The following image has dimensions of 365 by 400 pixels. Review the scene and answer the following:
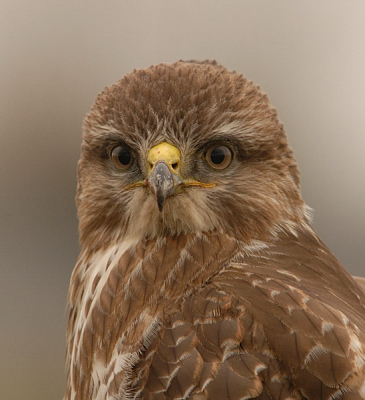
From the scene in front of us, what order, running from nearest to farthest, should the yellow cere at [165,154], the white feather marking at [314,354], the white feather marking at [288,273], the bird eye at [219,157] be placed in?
the white feather marking at [314,354], the white feather marking at [288,273], the yellow cere at [165,154], the bird eye at [219,157]

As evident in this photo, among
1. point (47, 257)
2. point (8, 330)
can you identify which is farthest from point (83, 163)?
point (8, 330)

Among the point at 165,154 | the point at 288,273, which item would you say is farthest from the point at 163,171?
the point at 288,273

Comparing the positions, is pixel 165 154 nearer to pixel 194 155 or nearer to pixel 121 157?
pixel 194 155

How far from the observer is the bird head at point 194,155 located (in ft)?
9.67

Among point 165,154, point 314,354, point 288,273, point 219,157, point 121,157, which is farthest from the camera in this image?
point 121,157

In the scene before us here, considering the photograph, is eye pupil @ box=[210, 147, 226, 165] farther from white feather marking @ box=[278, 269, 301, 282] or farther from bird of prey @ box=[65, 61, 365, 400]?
white feather marking @ box=[278, 269, 301, 282]

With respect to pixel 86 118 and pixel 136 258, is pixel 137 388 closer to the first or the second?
pixel 136 258

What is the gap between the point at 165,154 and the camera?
9.50 feet

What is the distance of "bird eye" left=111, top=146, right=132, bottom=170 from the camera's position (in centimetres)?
309

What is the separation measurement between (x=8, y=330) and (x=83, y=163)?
5153 mm

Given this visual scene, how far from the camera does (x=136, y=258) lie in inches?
116

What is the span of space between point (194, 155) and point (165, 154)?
0.15m

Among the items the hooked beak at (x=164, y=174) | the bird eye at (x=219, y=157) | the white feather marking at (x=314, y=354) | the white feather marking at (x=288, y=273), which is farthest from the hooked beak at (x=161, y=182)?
the white feather marking at (x=314, y=354)

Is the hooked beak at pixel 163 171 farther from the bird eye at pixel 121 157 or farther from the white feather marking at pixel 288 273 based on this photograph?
the white feather marking at pixel 288 273
